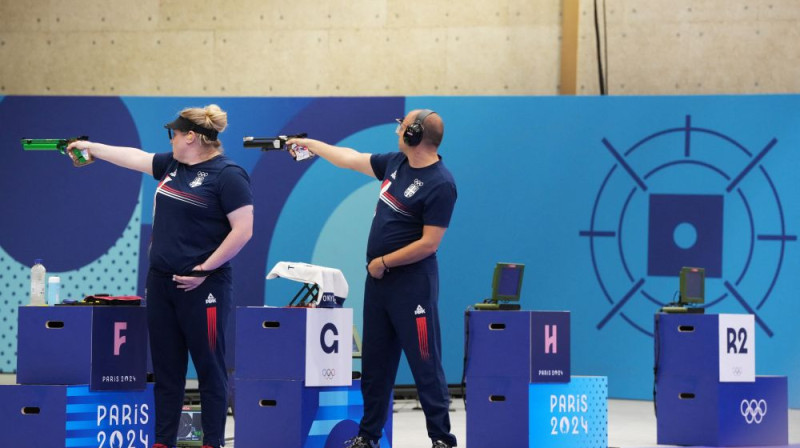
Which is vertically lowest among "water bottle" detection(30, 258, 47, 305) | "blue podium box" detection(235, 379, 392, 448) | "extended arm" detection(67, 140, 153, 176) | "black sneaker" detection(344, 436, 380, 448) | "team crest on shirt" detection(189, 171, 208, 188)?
"black sneaker" detection(344, 436, 380, 448)

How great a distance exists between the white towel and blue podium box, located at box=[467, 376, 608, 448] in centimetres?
88

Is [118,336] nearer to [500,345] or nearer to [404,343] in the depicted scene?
[404,343]

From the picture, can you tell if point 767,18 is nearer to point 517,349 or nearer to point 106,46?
point 517,349

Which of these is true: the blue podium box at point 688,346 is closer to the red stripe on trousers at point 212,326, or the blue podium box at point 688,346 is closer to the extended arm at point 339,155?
the extended arm at point 339,155

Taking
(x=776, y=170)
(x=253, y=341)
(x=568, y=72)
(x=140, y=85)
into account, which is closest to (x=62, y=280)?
(x=140, y=85)

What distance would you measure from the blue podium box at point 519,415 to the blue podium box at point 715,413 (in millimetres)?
650

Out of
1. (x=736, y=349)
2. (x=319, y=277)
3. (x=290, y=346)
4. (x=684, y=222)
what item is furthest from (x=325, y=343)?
(x=684, y=222)

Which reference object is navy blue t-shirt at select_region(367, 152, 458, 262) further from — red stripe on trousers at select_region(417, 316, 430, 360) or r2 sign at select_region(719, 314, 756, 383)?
r2 sign at select_region(719, 314, 756, 383)

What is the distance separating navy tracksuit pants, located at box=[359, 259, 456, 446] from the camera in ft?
14.7

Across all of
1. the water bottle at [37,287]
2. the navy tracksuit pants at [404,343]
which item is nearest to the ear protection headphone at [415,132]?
the navy tracksuit pants at [404,343]

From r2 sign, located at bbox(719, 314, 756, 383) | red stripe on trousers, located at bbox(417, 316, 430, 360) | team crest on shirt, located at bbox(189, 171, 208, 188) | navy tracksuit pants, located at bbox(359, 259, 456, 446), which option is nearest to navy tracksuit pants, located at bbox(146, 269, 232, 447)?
team crest on shirt, located at bbox(189, 171, 208, 188)

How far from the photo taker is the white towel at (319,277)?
4781mm

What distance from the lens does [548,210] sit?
26.3 feet

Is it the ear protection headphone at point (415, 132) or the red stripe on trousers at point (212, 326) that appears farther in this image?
the ear protection headphone at point (415, 132)
